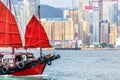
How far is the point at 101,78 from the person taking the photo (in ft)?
176

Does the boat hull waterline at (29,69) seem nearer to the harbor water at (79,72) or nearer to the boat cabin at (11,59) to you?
the harbor water at (79,72)

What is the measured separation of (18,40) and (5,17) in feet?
8.81

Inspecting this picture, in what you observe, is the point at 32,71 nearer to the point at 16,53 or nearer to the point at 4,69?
the point at 16,53

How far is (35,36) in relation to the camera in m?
53.3

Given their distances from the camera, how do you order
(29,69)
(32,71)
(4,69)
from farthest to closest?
(32,71) → (29,69) → (4,69)

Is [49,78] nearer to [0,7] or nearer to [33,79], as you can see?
[33,79]

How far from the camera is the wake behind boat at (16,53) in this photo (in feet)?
160

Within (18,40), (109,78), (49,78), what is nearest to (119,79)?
(109,78)

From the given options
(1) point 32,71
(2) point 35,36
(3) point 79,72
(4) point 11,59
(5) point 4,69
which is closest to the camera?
(5) point 4,69

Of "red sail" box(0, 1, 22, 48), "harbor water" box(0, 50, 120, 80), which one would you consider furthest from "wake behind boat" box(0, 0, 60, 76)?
"harbor water" box(0, 50, 120, 80)

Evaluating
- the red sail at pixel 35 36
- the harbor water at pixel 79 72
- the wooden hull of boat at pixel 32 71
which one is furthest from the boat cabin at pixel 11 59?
the red sail at pixel 35 36

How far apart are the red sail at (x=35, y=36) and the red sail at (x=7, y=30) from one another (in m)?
1.98

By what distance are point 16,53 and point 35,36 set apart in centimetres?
390

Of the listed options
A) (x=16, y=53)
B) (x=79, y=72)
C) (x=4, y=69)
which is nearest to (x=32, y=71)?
(x=16, y=53)
